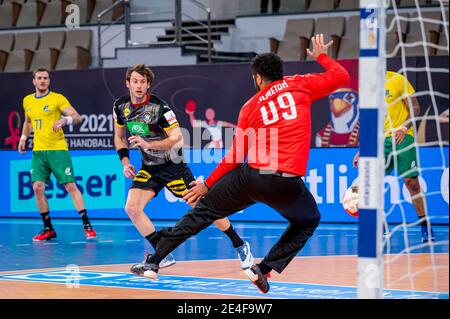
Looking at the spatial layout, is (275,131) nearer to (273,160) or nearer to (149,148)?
(273,160)

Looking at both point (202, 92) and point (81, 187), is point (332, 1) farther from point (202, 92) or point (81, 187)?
point (81, 187)

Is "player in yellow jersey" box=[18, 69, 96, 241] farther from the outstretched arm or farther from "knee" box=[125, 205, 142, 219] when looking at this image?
the outstretched arm

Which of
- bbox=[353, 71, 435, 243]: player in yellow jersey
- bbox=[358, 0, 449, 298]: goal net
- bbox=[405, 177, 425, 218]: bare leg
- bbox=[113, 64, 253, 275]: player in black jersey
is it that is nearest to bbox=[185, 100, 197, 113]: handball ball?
bbox=[358, 0, 449, 298]: goal net

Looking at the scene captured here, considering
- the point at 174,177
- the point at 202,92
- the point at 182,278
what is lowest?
the point at 182,278

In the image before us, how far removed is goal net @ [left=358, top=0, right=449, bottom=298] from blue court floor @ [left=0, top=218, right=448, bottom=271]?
0.47 meters

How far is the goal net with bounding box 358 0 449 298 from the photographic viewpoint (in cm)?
552

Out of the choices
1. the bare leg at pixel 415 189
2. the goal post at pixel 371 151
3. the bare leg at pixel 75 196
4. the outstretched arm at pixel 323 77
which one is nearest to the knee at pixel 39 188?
the bare leg at pixel 75 196

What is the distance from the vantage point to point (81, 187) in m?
16.3

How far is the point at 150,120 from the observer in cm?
965

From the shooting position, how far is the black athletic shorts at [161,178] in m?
9.72

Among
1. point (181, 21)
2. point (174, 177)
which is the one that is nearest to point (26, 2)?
point (181, 21)

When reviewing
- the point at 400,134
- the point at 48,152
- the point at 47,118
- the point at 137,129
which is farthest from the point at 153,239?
the point at 47,118
